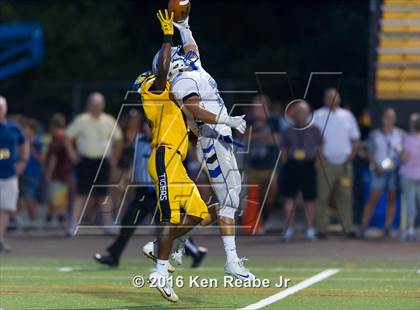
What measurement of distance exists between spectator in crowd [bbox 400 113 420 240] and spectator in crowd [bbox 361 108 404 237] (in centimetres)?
29

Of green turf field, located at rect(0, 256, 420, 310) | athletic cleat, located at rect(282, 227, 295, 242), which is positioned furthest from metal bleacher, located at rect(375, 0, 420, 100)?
green turf field, located at rect(0, 256, 420, 310)

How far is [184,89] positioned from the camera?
443 inches

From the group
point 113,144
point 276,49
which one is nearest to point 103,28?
point 276,49

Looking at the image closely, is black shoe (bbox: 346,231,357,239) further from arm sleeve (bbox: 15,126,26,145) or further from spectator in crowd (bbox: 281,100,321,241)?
arm sleeve (bbox: 15,126,26,145)

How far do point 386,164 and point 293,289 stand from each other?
294 inches

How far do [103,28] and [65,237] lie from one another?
15827mm

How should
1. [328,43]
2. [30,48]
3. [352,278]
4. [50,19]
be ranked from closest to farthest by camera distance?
1. [352,278]
2. [30,48]
3. [328,43]
4. [50,19]

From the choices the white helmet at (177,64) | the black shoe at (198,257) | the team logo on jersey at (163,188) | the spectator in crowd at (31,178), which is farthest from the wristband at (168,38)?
the spectator in crowd at (31,178)

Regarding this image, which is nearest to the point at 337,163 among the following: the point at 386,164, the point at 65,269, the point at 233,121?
the point at 386,164

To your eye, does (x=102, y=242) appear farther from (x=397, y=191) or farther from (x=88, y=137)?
(x=397, y=191)

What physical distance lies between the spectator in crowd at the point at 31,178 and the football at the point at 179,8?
10.1 metres

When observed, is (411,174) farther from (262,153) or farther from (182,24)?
(182,24)

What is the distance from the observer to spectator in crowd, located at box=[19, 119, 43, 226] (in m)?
21.6

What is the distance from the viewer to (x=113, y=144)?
20.0 m
